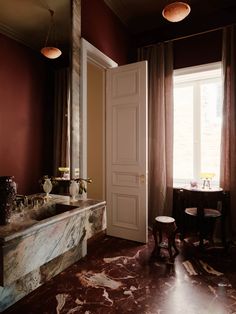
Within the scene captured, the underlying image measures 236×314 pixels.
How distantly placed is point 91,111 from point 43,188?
6.52 ft

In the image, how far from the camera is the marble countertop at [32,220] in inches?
55.6

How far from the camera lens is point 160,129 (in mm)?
3826

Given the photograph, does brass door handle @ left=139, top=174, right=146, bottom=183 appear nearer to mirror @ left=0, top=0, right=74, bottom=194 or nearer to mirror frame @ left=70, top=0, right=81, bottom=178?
mirror frame @ left=70, top=0, right=81, bottom=178

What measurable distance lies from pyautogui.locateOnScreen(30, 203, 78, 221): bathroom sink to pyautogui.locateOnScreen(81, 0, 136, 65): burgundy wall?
81.3 inches

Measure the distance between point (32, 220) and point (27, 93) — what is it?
111 cm

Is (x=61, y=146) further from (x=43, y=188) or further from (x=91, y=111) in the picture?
(x=91, y=111)

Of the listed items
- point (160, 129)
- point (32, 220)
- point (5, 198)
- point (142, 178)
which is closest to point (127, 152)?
point (142, 178)

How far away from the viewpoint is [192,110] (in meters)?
3.99

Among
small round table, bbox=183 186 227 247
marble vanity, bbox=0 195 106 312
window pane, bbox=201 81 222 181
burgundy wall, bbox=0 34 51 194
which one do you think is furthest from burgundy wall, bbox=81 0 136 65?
small round table, bbox=183 186 227 247

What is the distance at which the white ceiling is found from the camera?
1.94m

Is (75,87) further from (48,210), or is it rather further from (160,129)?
(160,129)

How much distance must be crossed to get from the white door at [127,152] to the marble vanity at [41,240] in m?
1.00

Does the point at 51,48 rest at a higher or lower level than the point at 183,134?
higher

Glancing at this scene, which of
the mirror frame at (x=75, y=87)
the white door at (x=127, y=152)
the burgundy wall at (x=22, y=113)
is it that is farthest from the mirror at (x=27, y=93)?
the white door at (x=127, y=152)
